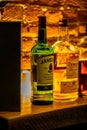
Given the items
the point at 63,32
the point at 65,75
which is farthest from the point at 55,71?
the point at 63,32

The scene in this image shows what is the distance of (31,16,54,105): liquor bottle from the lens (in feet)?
3.66

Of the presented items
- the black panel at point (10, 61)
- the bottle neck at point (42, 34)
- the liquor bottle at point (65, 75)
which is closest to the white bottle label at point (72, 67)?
the liquor bottle at point (65, 75)

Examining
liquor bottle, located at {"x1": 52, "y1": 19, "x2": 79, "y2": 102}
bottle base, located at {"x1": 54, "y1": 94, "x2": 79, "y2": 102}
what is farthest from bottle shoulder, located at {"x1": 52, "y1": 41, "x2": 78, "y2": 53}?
bottle base, located at {"x1": 54, "y1": 94, "x2": 79, "y2": 102}

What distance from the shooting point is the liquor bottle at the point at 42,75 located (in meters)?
1.11

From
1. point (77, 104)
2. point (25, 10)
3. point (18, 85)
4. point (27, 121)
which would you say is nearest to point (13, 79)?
point (18, 85)

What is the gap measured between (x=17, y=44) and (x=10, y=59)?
0.16 ft

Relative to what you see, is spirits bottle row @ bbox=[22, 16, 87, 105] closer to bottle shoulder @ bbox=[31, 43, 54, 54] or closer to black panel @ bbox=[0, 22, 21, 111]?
bottle shoulder @ bbox=[31, 43, 54, 54]

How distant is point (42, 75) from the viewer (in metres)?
1.11

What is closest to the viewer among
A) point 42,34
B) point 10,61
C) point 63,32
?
point 10,61

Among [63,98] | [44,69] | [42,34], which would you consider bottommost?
[63,98]

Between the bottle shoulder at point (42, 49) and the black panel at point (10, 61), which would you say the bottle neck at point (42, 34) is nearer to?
the bottle shoulder at point (42, 49)

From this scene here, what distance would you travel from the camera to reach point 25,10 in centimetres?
133

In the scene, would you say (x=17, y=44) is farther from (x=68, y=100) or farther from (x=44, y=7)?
(x=44, y=7)

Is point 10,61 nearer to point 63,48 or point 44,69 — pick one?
point 44,69
